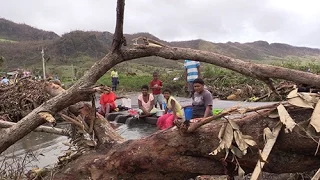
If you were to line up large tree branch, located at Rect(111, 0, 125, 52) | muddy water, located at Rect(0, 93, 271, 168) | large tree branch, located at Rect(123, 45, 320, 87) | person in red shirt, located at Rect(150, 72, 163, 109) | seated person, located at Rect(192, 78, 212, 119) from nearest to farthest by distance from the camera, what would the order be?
large tree branch, located at Rect(123, 45, 320, 87) < large tree branch, located at Rect(111, 0, 125, 52) < seated person, located at Rect(192, 78, 212, 119) < muddy water, located at Rect(0, 93, 271, 168) < person in red shirt, located at Rect(150, 72, 163, 109)

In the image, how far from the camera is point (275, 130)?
2.51 metres

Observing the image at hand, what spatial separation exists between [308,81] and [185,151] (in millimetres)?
987

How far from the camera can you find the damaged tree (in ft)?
8.47

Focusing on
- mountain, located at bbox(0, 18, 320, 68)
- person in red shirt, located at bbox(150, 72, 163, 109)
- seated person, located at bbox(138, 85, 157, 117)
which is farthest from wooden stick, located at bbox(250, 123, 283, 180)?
mountain, located at bbox(0, 18, 320, 68)

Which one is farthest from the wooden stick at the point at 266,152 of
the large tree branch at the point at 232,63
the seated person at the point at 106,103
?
the seated person at the point at 106,103

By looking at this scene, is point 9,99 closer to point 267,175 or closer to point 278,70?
point 267,175

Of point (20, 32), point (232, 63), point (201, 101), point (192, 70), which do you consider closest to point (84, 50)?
point (20, 32)

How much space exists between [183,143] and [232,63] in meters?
0.69

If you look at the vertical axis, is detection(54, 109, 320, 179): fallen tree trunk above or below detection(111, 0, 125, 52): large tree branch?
below

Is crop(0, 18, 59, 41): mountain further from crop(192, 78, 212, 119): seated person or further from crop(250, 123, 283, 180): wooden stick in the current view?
crop(250, 123, 283, 180): wooden stick

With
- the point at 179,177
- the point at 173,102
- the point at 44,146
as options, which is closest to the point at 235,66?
the point at 179,177

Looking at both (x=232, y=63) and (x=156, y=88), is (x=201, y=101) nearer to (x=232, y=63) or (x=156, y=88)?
(x=232, y=63)

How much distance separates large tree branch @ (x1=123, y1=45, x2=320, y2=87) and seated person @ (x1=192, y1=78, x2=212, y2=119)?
279 centimetres

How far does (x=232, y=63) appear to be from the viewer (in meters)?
2.90
